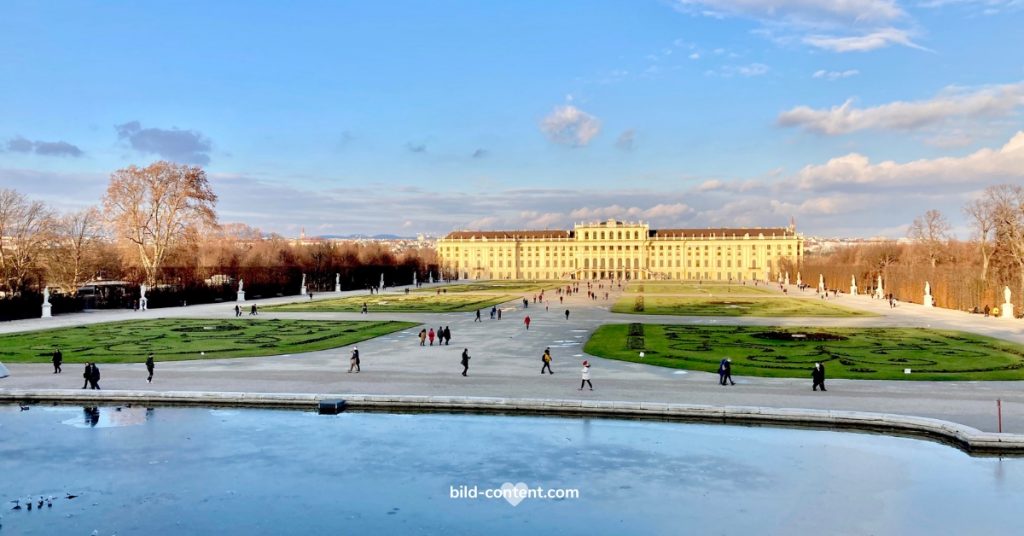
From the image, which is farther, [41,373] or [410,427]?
[41,373]

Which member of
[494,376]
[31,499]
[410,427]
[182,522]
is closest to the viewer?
[182,522]

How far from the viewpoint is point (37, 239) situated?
5622cm

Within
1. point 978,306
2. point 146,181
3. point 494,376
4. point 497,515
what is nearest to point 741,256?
point 978,306

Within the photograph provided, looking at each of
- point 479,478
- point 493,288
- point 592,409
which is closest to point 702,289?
point 493,288

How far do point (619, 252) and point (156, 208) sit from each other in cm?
12973

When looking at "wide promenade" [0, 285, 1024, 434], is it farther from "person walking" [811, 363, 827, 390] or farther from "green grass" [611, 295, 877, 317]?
"green grass" [611, 295, 877, 317]

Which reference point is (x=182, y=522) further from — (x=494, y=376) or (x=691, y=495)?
(x=494, y=376)

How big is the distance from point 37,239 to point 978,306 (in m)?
69.4

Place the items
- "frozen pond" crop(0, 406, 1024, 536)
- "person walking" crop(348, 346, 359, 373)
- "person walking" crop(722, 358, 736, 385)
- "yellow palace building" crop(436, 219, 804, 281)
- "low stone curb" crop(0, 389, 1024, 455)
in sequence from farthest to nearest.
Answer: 1. "yellow palace building" crop(436, 219, 804, 281)
2. "person walking" crop(348, 346, 359, 373)
3. "person walking" crop(722, 358, 736, 385)
4. "low stone curb" crop(0, 389, 1024, 455)
5. "frozen pond" crop(0, 406, 1024, 536)

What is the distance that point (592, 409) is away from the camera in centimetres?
1894

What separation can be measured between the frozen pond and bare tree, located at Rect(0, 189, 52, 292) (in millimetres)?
42625

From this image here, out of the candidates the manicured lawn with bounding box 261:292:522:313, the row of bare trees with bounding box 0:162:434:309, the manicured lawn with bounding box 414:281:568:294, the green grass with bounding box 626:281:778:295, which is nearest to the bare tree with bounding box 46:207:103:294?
the row of bare trees with bounding box 0:162:434:309

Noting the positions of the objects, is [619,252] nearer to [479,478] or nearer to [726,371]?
[726,371]

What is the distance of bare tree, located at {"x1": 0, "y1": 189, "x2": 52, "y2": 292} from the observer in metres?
54.0
